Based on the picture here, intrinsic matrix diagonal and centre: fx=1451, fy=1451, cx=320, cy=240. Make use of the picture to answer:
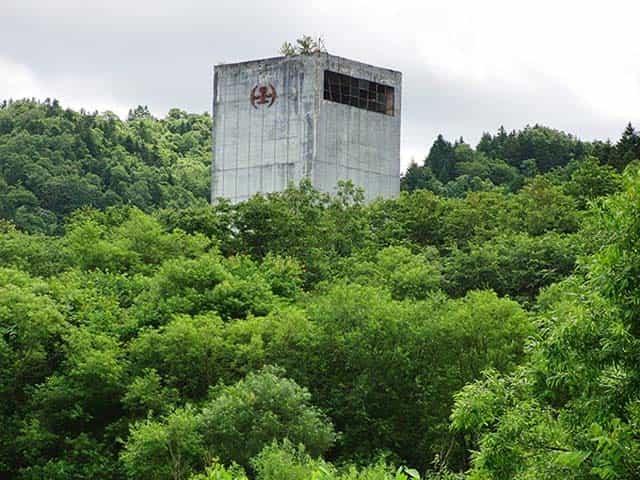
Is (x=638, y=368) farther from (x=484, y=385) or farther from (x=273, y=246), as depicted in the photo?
(x=273, y=246)

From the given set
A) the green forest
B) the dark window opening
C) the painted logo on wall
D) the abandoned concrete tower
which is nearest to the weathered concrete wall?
the abandoned concrete tower

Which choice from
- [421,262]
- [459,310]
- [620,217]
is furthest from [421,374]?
[620,217]

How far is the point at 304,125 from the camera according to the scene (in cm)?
6191

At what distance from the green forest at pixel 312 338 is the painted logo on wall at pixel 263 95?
214 inches

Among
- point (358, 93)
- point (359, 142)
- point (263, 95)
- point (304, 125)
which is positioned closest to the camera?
point (304, 125)

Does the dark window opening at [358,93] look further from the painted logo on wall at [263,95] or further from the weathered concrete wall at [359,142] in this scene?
the painted logo on wall at [263,95]

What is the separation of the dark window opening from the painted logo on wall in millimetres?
2303

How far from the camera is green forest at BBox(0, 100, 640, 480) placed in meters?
18.2

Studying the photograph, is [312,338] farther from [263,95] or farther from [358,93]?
[358,93]

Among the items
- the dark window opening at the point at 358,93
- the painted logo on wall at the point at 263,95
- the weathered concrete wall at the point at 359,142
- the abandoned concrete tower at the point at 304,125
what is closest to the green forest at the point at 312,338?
the weathered concrete wall at the point at 359,142

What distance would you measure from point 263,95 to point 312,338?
74.0 feet

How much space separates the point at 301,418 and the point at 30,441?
28.2 ft

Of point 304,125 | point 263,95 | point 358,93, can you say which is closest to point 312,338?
point 304,125

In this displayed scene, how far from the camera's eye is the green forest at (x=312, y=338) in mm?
18219
